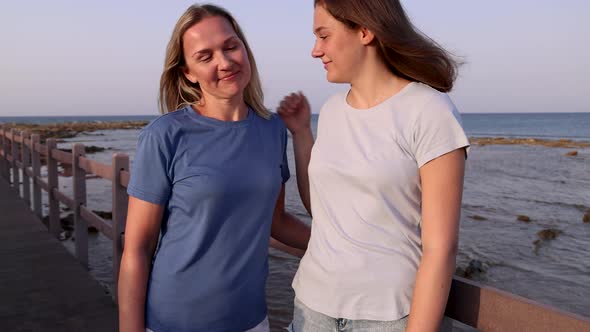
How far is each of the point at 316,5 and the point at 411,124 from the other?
1.49 feet

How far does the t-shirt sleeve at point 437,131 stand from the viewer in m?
1.19

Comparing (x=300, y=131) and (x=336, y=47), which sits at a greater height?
(x=336, y=47)

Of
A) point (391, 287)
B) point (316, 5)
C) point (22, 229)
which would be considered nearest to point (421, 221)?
point (391, 287)

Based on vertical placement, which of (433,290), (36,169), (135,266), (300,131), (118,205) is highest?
(300,131)

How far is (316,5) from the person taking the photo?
1.48 m

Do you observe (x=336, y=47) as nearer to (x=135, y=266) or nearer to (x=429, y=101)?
(x=429, y=101)

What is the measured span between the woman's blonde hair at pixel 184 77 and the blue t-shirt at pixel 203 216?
0.16m

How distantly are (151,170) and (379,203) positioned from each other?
0.71 meters

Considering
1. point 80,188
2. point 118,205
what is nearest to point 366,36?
point 118,205

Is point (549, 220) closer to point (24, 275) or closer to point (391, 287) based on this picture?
point (24, 275)

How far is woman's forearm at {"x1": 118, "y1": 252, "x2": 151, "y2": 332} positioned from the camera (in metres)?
1.67

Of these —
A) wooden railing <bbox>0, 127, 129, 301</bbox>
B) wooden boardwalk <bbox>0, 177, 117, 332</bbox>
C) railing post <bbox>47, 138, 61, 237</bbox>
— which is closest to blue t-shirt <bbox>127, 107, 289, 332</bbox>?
wooden railing <bbox>0, 127, 129, 301</bbox>

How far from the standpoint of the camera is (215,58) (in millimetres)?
1742

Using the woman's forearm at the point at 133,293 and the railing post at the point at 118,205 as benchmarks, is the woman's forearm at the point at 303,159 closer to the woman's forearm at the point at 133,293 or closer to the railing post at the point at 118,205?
the woman's forearm at the point at 133,293
